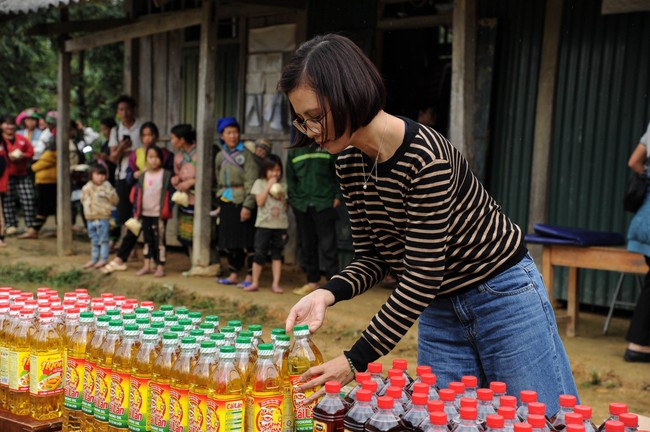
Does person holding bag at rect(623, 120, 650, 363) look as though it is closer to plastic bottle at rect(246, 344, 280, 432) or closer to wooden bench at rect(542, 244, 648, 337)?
wooden bench at rect(542, 244, 648, 337)

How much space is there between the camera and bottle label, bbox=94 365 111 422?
3.11 meters

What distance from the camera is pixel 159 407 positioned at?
290cm

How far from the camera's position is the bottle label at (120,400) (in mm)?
3045

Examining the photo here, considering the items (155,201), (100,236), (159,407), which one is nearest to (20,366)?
(159,407)

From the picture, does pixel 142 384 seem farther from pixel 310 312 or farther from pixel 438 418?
pixel 438 418

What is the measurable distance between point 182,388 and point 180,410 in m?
0.07

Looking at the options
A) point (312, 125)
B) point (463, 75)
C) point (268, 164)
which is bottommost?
point (268, 164)

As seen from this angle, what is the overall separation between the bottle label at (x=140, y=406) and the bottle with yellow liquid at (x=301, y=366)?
51cm

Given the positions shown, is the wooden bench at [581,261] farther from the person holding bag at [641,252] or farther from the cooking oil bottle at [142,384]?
the cooking oil bottle at [142,384]

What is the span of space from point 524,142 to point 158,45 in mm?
6417

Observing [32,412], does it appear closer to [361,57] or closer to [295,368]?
[295,368]

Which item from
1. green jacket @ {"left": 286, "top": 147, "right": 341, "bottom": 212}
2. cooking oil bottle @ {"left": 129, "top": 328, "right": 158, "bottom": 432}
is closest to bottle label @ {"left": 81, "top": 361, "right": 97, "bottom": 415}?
cooking oil bottle @ {"left": 129, "top": 328, "right": 158, "bottom": 432}

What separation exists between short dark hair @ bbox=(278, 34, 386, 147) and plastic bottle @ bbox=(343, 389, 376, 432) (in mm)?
800

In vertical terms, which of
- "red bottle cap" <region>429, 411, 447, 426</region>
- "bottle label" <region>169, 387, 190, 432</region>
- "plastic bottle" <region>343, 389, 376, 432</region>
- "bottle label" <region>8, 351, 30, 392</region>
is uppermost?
"red bottle cap" <region>429, 411, 447, 426</region>
